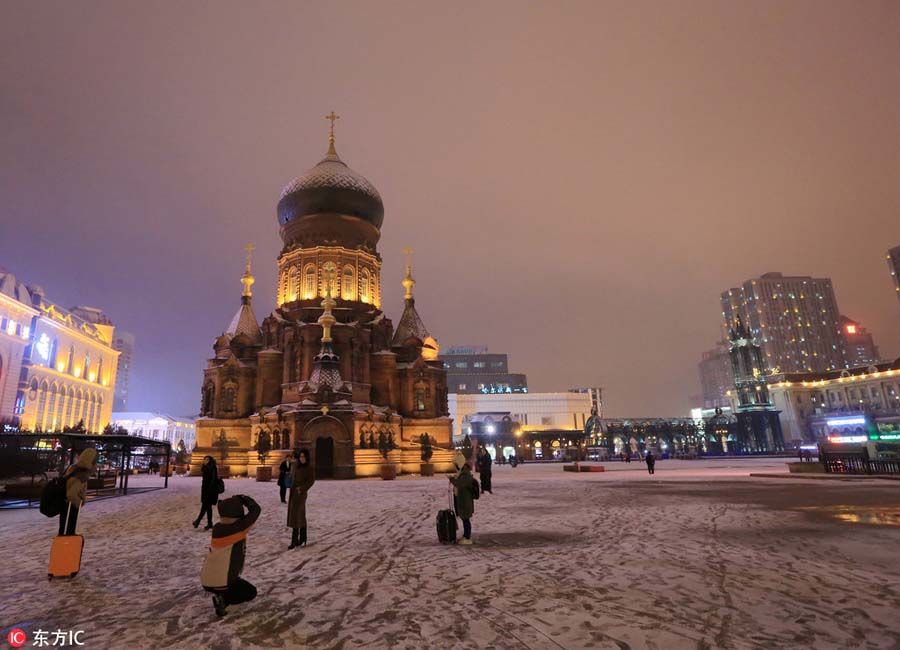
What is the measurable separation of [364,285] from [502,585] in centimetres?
3812

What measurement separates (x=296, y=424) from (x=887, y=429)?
7978cm

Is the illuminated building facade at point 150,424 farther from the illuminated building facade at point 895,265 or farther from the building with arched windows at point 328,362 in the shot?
the illuminated building facade at point 895,265

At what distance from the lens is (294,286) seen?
41.9 metres

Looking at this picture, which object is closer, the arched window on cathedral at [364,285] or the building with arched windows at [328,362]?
the building with arched windows at [328,362]

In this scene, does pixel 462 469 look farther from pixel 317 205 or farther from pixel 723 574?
pixel 317 205

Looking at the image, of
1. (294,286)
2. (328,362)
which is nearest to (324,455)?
(328,362)

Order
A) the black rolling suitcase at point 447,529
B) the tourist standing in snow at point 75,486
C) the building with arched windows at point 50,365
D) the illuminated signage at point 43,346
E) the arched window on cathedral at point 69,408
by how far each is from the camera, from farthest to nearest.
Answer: the arched window on cathedral at point 69,408
the illuminated signage at point 43,346
the building with arched windows at point 50,365
the black rolling suitcase at point 447,529
the tourist standing in snow at point 75,486

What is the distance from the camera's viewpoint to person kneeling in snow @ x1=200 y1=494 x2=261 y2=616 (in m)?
5.29

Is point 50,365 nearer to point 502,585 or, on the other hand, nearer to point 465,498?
point 465,498

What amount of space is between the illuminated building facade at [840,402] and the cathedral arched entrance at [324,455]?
70.7 m

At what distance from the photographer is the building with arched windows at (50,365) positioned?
5028cm

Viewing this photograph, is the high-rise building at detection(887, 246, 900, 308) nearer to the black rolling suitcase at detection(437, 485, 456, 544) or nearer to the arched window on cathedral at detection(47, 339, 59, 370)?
the black rolling suitcase at detection(437, 485, 456, 544)

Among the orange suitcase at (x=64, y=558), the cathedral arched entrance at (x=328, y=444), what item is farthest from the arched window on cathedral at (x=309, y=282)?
the orange suitcase at (x=64, y=558)

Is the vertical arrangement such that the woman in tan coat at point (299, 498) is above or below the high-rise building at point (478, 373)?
below
